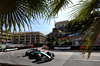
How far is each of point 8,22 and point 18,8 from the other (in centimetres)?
41

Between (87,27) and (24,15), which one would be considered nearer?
(87,27)

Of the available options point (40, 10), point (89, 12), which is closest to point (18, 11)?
point (40, 10)

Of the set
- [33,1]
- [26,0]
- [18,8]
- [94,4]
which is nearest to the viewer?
[94,4]

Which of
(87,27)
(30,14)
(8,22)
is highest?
(30,14)

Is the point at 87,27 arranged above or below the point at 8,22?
below

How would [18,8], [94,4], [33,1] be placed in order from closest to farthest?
[94,4] → [33,1] → [18,8]

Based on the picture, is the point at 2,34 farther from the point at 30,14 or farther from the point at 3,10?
the point at 30,14

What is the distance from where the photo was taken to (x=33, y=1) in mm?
1474

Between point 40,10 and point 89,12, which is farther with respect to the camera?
point 40,10

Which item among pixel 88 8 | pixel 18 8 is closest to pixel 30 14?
pixel 18 8

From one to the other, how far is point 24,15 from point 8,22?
0.41 metres

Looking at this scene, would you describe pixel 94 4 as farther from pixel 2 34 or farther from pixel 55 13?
pixel 2 34

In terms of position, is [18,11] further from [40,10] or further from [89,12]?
[89,12]

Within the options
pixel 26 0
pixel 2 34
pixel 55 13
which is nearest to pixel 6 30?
pixel 2 34
